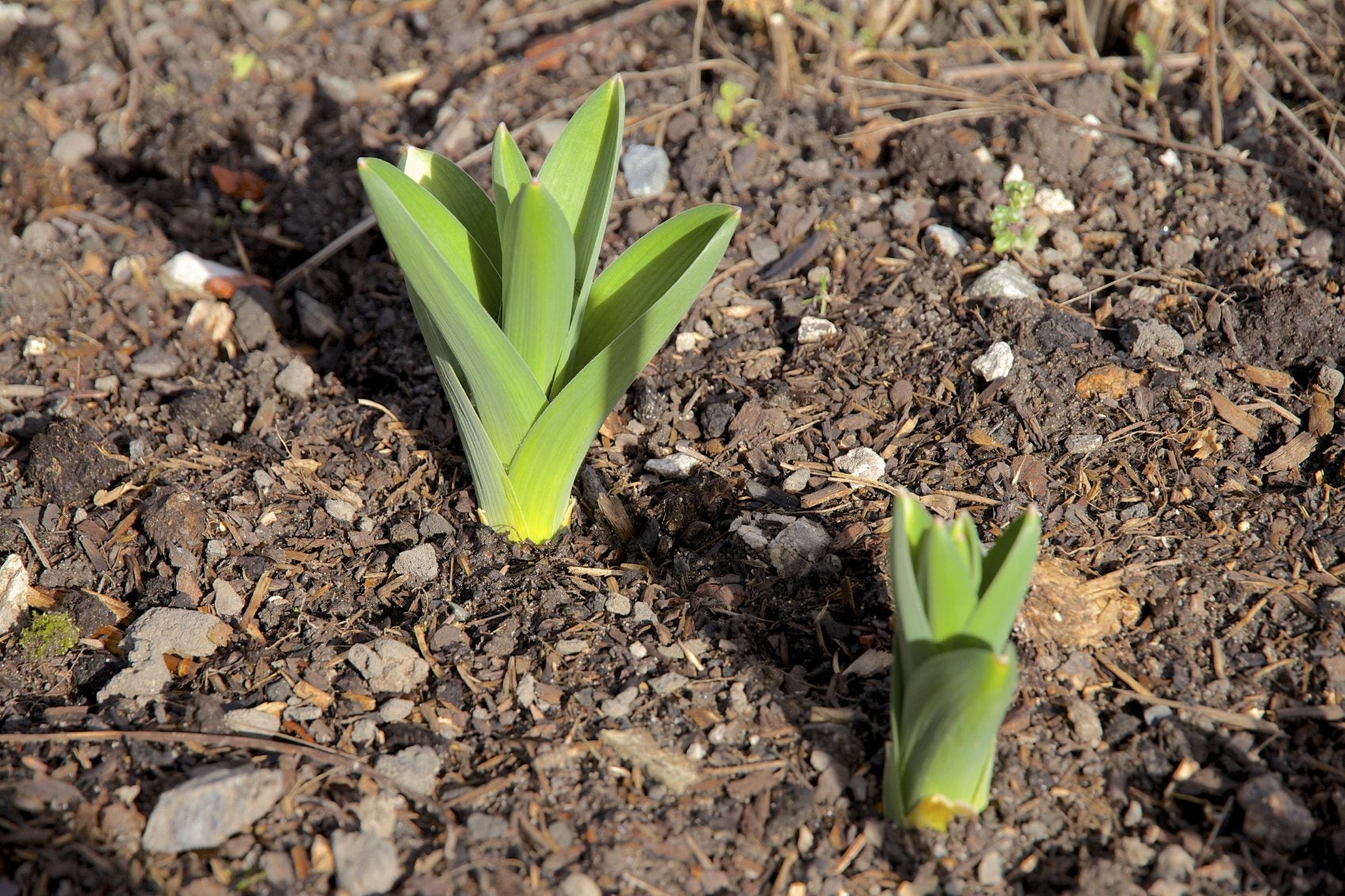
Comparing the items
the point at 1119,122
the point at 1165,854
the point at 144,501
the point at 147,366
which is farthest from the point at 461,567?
the point at 1119,122

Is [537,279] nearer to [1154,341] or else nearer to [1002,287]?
[1002,287]

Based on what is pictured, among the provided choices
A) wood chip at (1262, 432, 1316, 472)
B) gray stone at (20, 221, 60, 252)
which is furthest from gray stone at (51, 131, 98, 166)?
wood chip at (1262, 432, 1316, 472)

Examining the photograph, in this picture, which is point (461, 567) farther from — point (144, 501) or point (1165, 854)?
point (1165, 854)

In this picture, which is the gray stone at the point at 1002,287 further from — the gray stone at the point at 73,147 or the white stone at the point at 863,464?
the gray stone at the point at 73,147

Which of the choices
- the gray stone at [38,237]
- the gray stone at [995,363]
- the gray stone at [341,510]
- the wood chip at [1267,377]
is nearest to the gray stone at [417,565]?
the gray stone at [341,510]

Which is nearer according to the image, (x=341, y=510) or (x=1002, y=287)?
(x=341, y=510)

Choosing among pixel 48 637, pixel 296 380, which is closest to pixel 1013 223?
pixel 296 380

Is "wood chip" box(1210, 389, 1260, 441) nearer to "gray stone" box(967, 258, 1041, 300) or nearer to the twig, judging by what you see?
"gray stone" box(967, 258, 1041, 300)
